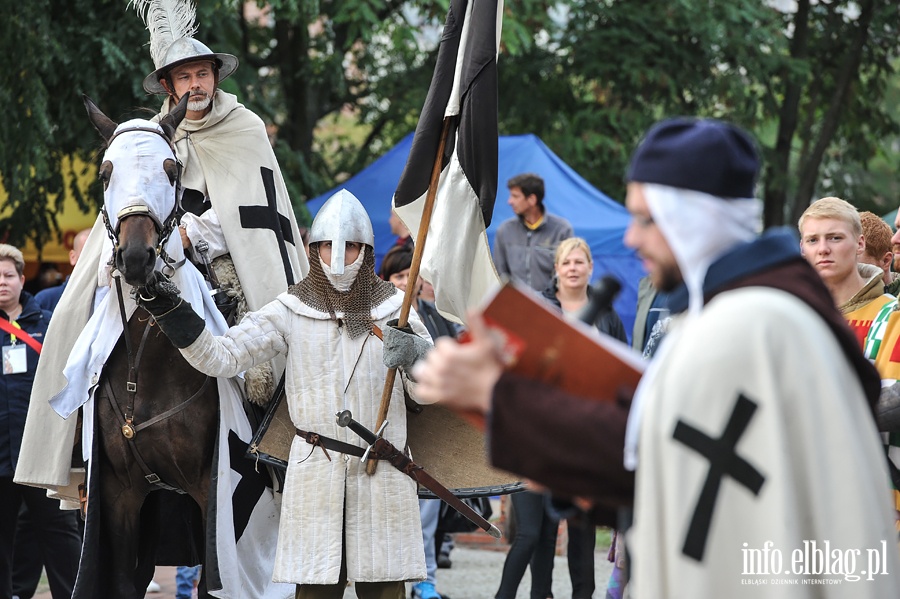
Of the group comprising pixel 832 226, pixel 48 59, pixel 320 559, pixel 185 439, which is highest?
pixel 48 59

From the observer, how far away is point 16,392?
6.81 m

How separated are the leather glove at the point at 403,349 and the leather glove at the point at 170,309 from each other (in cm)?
79

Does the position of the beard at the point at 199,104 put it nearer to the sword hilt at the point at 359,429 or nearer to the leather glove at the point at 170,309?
the leather glove at the point at 170,309

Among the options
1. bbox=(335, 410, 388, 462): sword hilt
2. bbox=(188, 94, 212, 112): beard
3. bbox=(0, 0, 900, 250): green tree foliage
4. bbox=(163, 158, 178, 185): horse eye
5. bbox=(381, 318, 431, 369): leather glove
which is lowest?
bbox=(335, 410, 388, 462): sword hilt

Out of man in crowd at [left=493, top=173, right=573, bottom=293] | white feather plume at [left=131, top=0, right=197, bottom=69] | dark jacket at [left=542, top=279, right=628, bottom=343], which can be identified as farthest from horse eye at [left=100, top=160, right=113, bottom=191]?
man in crowd at [left=493, top=173, right=573, bottom=293]

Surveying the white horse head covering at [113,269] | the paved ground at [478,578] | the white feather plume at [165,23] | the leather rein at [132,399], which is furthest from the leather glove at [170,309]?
the paved ground at [478,578]

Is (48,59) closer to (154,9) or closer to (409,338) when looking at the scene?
(154,9)

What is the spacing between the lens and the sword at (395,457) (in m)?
4.96

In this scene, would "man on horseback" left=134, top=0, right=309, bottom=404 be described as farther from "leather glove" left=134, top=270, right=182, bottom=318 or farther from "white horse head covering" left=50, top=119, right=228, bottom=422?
"leather glove" left=134, top=270, right=182, bottom=318

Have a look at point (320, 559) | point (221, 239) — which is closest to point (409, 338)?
point (320, 559)

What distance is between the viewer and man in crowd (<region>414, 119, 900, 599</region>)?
7.07ft

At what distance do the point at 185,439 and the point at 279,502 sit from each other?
0.70 meters

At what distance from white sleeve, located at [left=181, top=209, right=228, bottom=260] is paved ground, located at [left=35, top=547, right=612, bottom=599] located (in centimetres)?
311

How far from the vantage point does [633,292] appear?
37.3ft
